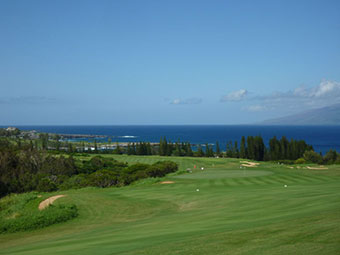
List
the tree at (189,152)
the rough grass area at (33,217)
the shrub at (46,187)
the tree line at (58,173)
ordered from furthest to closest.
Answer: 1. the tree at (189,152)
2. the tree line at (58,173)
3. the shrub at (46,187)
4. the rough grass area at (33,217)

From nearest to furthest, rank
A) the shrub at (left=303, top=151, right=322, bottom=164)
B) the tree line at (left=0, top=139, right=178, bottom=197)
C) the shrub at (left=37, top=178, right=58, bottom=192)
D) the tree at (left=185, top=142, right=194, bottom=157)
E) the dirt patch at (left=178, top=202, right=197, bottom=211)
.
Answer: the dirt patch at (left=178, top=202, right=197, bottom=211), the shrub at (left=37, top=178, right=58, bottom=192), the tree line at (left=0, top=139, right=178, bottom=197), the shrub at (left=303, top=151, right=322, bottom=164), the tree at (left=185, top=142, right=194, bottom=157)

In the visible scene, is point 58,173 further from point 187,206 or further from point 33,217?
point 187,206

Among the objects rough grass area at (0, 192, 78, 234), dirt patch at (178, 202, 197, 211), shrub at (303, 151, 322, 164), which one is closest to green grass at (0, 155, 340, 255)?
dirt patch at (178, 202, 197, 211)

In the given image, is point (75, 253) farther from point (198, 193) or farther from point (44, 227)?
point (198, 193)

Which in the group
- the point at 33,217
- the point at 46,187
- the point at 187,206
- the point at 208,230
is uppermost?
the point at 208,230

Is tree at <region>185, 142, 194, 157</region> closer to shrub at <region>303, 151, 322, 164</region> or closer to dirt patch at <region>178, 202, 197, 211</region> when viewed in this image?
shrub at <region>303, 151, 322, 164</region>

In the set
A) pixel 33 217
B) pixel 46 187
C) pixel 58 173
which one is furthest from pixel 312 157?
pixel 33 217

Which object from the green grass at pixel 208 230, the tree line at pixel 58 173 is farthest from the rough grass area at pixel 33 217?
the tree line at pixel 58 173

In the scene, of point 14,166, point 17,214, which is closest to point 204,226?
point 17,214

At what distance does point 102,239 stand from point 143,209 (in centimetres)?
901

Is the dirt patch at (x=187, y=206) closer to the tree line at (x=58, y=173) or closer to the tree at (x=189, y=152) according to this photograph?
the tree line at (x=58, y=173)

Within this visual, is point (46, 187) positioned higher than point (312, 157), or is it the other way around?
point (46, 187)

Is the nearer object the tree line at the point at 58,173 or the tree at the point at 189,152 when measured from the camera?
the tree line at the point at 58,173

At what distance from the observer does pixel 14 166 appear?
224ft
